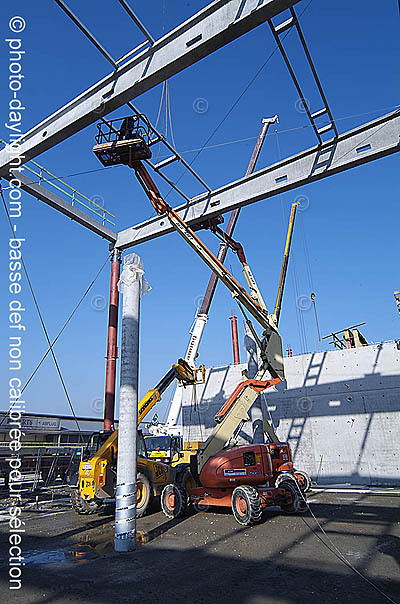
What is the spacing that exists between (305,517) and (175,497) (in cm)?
364

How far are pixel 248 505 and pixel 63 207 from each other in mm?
11830

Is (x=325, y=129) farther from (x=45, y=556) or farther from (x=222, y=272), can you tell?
(x=45, y=556)

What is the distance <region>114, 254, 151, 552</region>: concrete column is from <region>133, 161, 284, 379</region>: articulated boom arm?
432 cm

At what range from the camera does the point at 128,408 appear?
28.0ft

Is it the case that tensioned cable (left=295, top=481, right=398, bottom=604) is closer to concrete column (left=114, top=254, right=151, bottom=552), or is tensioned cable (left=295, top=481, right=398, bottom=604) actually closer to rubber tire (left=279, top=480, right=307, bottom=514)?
rubber tire (left=279, top=480, right=307, bottom=514)

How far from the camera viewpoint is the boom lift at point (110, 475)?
37.8ft

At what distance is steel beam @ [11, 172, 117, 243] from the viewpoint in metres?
13.5

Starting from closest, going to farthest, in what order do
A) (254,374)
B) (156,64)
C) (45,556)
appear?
(45,556) < (156,64) < (254,374)

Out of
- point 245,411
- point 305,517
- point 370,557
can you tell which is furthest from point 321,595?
point 245,411

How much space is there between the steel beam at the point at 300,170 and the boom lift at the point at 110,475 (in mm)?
6491


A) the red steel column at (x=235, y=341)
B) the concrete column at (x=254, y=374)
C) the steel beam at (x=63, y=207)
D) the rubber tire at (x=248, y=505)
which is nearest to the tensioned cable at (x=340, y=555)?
the rubber tire at (x=248, y=505)

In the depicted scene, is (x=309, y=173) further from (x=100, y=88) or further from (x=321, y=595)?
(x=321, y=595)

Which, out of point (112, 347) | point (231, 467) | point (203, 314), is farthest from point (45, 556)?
point (203, 314)

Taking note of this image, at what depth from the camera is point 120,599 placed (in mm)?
5379
